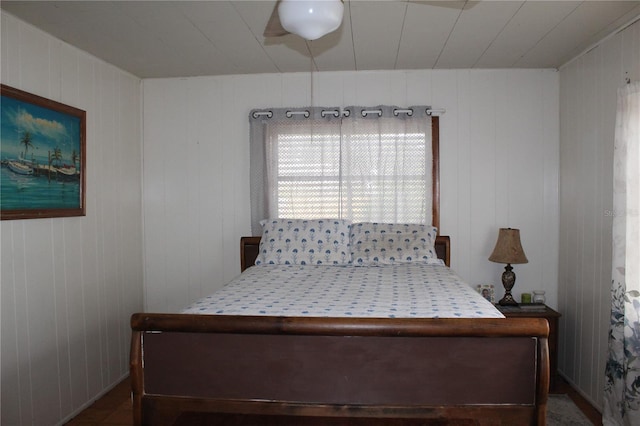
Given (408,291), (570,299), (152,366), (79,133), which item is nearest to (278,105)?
(79,133)

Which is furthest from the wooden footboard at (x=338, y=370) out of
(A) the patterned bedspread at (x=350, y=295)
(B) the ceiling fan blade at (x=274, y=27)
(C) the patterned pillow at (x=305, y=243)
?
(C) the patterned pillow at (x=305, y=243)

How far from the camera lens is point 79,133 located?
9.86 feet

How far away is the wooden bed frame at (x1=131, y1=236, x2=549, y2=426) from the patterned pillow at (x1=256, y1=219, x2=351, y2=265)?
1.52 metres

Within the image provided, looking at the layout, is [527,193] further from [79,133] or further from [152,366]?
[79,133]

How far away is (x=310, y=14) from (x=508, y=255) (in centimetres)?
246

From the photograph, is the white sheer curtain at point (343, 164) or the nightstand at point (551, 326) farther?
the white sheer curtain at point (343, 164)

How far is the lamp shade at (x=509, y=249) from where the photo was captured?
3328mm

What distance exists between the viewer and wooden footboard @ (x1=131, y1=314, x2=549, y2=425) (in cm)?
164

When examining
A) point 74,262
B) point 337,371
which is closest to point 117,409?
point 74,262

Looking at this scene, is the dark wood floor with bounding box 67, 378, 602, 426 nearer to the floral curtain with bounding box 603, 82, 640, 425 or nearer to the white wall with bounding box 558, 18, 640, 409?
the white wall with bounding box 558, 18, 640, 409

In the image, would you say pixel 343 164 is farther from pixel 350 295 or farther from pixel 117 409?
pixel 117 409

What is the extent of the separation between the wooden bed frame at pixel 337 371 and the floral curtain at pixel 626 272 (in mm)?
1208

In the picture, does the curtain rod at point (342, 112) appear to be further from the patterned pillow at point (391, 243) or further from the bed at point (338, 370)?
the bed at point (338, 370)

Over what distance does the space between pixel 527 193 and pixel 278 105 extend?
86.5 inches
